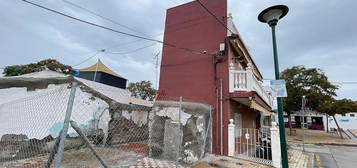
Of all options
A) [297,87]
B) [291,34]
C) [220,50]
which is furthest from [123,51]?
[297,87]

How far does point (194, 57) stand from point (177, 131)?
427 centimetres

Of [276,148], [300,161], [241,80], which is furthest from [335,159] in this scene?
[241,80]

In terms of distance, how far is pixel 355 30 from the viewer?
874 cm

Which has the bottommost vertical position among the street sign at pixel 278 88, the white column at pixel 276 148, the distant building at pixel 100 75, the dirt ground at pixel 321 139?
the dirt ground at pixel 321 139

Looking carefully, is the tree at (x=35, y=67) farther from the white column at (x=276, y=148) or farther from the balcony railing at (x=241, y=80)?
the white column at (x=276, y=148)

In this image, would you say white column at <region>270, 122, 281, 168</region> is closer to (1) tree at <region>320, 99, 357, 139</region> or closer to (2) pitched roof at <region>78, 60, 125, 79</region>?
(2) pitched roof at <region>78, 60, 125, 79</region>

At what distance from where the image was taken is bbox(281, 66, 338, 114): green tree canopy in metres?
19.3

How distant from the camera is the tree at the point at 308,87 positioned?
63.3 ft

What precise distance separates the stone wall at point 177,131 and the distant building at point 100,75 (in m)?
11.3

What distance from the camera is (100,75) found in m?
15.3

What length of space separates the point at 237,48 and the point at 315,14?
11.3 feet

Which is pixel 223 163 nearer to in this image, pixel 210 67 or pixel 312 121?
pixel 210 67

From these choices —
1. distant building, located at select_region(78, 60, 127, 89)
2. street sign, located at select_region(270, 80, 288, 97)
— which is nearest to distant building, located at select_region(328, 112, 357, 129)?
distant building, located at select_region(78, 60, 127, 89)

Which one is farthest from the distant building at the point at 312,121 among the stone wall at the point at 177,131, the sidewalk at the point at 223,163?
the stone wall at the point at 177,131
